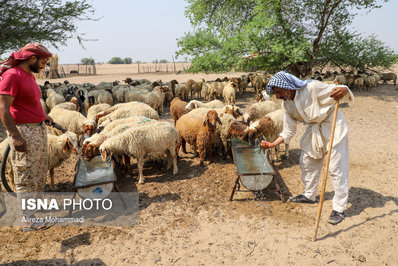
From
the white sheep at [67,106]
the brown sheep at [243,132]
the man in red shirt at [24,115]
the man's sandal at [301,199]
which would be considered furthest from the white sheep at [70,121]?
the man's sandal at [301,199]

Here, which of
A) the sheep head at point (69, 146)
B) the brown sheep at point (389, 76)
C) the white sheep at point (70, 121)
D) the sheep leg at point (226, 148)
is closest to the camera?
the sheep head at point (69, 146)

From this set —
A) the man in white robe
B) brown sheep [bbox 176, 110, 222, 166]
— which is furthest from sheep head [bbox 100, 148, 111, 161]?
the man in white robe

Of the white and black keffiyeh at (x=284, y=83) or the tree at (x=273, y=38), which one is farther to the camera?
the tree at (x=273, y=38)

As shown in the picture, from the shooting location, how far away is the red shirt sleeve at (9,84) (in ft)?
10.2

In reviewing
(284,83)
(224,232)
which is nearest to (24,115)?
(224,232)

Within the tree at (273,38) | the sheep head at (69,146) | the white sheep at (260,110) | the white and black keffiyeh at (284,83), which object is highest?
the tree at (273,38)

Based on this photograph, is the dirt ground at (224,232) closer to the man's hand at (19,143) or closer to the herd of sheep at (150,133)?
the herd of sheep at (150,133)

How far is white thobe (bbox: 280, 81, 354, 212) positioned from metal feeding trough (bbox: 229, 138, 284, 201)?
0.83 m

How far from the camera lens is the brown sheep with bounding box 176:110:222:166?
6312 millimetres

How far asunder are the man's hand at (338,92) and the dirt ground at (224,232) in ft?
6.39

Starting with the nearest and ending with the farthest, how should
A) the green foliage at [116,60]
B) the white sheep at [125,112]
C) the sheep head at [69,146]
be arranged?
the sheep head at [69,146], the white sheep at [125,112], the green foliage at [116,60]

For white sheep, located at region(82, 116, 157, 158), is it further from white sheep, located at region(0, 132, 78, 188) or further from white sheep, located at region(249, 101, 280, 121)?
white sheep, located at region(249, 101, 280, 121)

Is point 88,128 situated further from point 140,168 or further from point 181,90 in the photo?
point 181,90

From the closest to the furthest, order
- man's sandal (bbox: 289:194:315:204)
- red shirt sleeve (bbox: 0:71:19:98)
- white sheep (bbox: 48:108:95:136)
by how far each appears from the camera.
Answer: red shirt sleeve (bbox: 0:71:19:98) → man's sandal (bbox: 289:194:315:204) → white sheep (bbox: 48:108:95:136)
